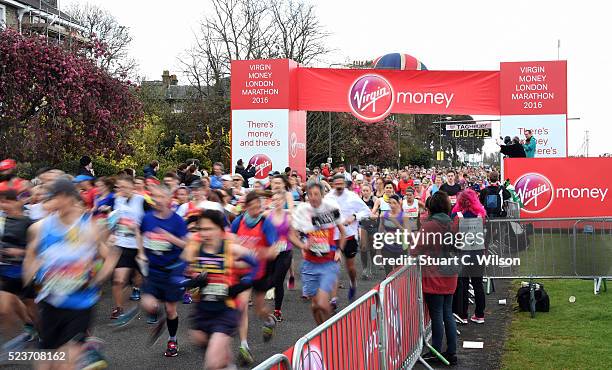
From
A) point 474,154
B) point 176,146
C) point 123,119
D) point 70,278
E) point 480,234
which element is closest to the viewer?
point 70,278

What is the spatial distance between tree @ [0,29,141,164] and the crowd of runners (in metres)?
10.5

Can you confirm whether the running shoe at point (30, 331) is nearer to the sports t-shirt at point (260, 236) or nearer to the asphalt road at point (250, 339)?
the asphalt road at point (250, 339)

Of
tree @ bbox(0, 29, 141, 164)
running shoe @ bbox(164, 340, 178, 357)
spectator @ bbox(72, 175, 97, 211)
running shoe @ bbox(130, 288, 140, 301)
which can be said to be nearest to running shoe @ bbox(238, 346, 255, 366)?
running shoe @ bbox(164, 340, 178, 357)

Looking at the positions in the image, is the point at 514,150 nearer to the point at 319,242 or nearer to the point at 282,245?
the point at 282,245

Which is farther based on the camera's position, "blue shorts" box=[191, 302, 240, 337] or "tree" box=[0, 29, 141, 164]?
"tree" box=[0, 29, 141, 164]

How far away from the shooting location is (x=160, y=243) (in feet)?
26.5

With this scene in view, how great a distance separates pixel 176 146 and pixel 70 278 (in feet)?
127

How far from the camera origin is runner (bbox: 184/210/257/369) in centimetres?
603

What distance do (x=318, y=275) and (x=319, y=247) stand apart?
0.35 meters

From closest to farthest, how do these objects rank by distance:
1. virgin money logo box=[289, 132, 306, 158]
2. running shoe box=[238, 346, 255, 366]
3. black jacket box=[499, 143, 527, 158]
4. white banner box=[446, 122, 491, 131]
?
running shoe box=[238, 346, 255, 366] → black jacket box=[499, 143, 527, 158] → virgin money logo box=[289, 132, 306, 158] → white banner box=[446, 122, 491, 131]

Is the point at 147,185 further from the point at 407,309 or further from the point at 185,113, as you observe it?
the point at 185,113

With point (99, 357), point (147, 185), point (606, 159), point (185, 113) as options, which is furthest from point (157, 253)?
point (185, 113)

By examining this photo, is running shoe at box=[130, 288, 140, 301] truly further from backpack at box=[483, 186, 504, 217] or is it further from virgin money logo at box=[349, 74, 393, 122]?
virgin money logo at box=[349, 74, 393, 122]

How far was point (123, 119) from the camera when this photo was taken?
2634 centimetres
